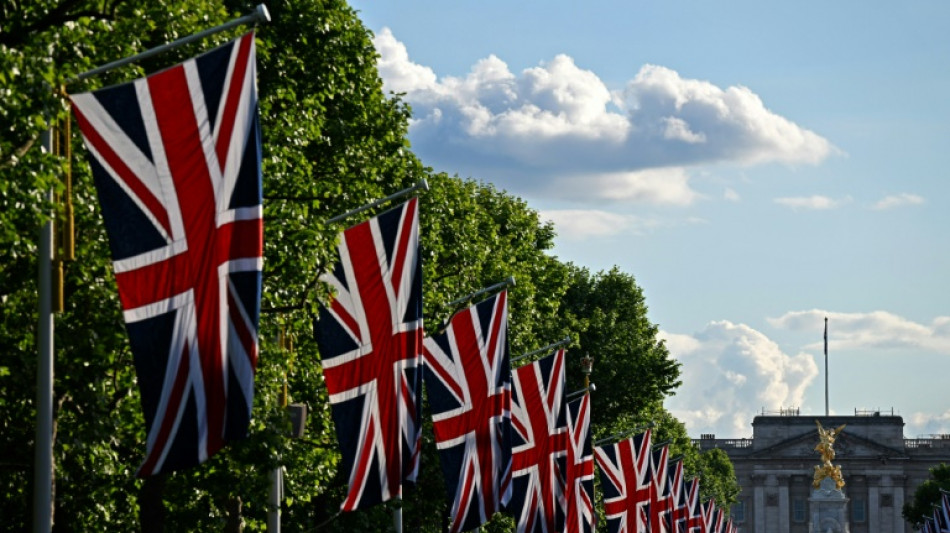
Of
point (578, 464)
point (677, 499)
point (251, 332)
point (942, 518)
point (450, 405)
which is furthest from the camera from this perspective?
point (942, 518)

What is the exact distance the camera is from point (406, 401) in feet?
97.5

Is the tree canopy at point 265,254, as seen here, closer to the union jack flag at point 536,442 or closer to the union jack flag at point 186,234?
the union jack flag at point 186,234

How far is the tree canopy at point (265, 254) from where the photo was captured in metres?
24.6

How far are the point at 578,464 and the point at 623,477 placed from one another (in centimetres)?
869

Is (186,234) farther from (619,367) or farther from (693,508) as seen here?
(619,367)

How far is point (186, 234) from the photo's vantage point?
2005 centimetres

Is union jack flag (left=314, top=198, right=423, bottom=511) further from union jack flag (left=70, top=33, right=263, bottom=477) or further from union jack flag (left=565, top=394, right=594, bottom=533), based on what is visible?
union jack flag (left=565, top=394, right=594, bottom=533)

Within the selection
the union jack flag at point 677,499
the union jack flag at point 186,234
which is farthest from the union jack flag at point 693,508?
the union jack flag at point 186,234

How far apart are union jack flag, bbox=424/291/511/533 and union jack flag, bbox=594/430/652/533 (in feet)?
62.9

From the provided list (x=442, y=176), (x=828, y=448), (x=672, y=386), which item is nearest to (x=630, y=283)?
(x=672, y=386)

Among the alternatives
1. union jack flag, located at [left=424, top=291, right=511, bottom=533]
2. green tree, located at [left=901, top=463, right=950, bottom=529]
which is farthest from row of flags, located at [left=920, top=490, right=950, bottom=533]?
union jack flag, located at [left=424, top=291, right=511, bottom=533]

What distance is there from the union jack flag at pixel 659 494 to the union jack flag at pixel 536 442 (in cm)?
1676

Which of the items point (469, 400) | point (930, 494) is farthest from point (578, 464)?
point (930, 494)

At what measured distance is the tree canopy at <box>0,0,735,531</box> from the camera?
24.6m
